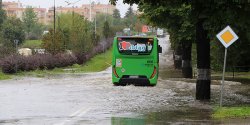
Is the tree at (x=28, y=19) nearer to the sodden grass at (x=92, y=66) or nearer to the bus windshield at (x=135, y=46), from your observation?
the sodden grass at (x=92, y=66)

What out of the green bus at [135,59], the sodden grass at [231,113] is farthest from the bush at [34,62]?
the sodden grass at [231,113]

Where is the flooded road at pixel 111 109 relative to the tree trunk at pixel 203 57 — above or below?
below

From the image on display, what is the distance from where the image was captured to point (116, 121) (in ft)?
48.9

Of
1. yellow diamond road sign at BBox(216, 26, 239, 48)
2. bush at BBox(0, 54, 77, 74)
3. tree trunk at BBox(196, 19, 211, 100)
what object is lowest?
bush at BBox(0, 54, 77, 74)

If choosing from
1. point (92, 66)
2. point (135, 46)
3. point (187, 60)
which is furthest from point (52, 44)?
point (135, 46)

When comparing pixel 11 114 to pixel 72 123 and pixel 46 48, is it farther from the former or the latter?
pixel 46 48

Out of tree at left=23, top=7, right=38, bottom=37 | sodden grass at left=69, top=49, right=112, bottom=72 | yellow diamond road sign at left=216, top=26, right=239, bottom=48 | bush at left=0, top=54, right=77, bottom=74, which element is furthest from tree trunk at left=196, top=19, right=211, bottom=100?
tree at left=23, top=7, right=38, bottom=37

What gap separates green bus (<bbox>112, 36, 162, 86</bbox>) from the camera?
102 ft

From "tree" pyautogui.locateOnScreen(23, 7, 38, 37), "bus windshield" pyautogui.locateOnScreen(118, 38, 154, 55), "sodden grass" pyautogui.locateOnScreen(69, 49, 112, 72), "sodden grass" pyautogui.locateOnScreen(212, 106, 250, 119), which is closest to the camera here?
"sodden grass" pyautogui.locateOnScreen(212, 106, 250, 119)

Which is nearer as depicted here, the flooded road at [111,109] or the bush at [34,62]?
the flooded road at [111,109]

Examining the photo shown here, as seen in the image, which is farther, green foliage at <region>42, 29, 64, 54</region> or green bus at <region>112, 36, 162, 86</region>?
green foliage at <region>42, 29, 64, 54</region>

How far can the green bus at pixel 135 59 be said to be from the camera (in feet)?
102

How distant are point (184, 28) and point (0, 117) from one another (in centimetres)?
2085

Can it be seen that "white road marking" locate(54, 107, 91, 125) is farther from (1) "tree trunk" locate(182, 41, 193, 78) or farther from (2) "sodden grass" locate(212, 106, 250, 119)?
(1) "tree trunk" locate(182, 41, 193, 78)
